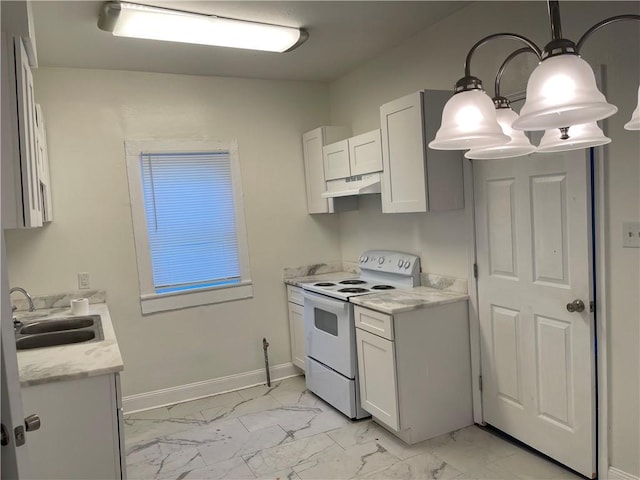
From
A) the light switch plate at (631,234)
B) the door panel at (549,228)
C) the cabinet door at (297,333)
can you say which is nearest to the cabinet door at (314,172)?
the cabinet door at (297,333)

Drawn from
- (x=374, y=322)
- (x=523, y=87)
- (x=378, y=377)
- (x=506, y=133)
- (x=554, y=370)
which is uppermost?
(x=523, y=87)

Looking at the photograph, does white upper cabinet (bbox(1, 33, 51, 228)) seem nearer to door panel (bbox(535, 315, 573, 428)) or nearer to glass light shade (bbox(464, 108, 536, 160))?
glass light shade (bbox(464, 108, 536, 160))

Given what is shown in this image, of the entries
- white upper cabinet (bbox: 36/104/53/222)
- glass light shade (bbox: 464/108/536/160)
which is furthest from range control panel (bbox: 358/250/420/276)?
white upper cabinet (bbox: 36/104/53/222)

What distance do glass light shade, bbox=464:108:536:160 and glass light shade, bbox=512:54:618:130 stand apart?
0.31m

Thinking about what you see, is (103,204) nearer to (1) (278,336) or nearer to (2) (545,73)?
(1) (278,336)

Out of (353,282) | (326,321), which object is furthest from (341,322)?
(353,282)

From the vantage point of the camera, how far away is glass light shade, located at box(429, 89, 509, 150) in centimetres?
131

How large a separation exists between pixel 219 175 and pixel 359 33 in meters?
1.59

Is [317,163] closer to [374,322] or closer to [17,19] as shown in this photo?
[374,322]

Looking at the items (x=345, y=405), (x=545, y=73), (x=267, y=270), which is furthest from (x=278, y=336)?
(x=545, y=73)

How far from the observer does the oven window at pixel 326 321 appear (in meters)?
3.42

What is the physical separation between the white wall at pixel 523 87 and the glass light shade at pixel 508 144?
87cm

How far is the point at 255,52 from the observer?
11.3ft

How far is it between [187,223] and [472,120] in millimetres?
2986
